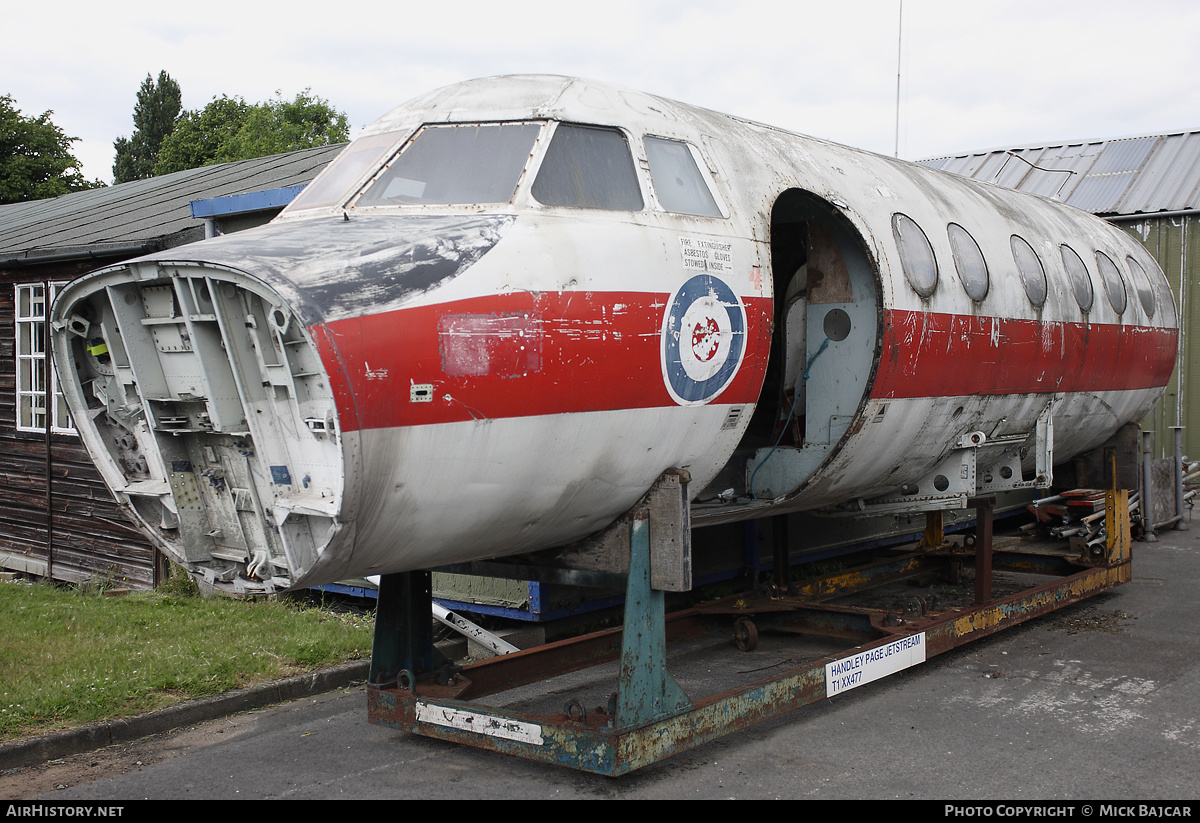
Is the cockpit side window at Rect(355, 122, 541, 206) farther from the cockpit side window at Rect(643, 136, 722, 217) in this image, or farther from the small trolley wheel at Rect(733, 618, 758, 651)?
the small trolley wheel at Rect(733, 618, 758, 651)

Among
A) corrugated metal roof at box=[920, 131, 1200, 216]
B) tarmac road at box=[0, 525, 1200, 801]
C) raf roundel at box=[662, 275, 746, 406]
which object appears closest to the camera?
raf roundel at box=[662, 275, 746, 406]

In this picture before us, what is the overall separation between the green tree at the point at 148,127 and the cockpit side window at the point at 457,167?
2592 inches

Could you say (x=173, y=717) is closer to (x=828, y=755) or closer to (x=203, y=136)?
(x=828, y=755)

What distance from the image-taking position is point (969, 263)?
791 centimetres

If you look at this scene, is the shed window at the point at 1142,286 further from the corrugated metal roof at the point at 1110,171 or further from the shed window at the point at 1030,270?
the corrugated metal roof at the point at 1110,171

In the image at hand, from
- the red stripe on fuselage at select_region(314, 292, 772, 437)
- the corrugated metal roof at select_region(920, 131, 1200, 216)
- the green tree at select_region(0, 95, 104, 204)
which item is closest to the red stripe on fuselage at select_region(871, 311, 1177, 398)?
the red stripe on fuselage at select_region(314, 292, 772, 437)

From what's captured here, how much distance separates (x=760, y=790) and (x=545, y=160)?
3.45 meters

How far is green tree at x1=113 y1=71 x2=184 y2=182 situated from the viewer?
65.2 metres

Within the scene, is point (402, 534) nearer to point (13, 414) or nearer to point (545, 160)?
point (545, 160)

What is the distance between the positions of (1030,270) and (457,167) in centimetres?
541

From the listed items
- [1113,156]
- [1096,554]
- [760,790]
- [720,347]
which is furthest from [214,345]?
[1113,156]

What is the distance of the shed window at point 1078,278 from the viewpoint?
9.33 meters

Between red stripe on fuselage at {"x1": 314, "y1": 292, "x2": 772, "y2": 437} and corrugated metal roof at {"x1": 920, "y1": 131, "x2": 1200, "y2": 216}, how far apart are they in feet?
→ 49.5

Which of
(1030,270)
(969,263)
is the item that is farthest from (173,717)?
(1030,270)
